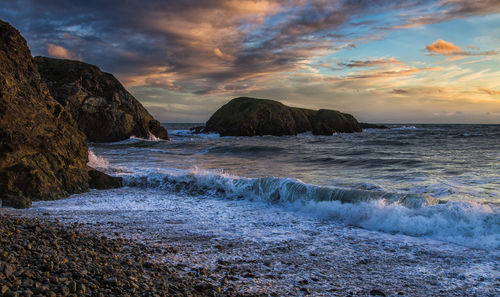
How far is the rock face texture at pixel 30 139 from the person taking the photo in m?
7.29

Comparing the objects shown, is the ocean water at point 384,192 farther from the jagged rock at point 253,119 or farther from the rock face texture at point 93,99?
the jagged rock at point 253,119

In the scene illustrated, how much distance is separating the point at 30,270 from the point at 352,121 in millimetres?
68659

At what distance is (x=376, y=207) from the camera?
6.66 meters

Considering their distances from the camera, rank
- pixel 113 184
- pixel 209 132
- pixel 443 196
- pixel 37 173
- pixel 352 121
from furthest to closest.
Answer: pixel 352 121 → pixel 209 132 → pixel 113 184 → pixel 443 196 → pixel 37 173

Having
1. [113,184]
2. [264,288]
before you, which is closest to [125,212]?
[113,184]

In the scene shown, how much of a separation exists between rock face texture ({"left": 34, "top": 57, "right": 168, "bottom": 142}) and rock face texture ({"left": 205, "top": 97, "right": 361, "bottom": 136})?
66.9 ft

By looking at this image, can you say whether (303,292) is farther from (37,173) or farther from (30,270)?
(37,173)

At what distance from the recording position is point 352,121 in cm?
6719

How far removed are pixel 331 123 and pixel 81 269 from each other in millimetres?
61685

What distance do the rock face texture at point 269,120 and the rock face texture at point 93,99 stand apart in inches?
803

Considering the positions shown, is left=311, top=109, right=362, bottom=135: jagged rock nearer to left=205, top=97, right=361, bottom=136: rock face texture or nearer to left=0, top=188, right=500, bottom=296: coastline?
left=205, top=97, right=361, bottom=136: rock face texture

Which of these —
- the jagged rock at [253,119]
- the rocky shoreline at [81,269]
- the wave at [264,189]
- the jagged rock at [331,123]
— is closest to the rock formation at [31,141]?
the wave at [264,189]

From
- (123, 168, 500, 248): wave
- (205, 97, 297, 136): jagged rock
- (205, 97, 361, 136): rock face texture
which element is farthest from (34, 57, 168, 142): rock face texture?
(123, 168, 500, 248): wave

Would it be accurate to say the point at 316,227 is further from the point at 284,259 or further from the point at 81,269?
the point at 81,269
